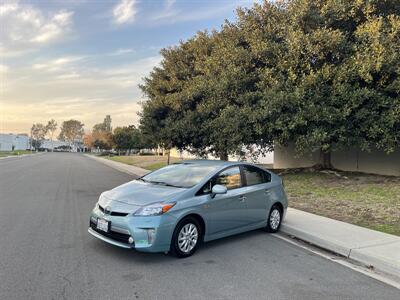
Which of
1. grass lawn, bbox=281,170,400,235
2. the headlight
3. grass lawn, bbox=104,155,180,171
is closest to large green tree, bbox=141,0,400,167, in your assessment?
grass lawn, bbox=281,170,400,235

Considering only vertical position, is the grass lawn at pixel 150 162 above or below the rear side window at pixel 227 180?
below

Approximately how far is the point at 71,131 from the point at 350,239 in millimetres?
Answer: 180825

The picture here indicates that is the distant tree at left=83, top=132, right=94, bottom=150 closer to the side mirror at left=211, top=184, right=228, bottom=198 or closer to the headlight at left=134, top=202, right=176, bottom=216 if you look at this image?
the side mirror at left=211, top=184, right=228, bottom=198

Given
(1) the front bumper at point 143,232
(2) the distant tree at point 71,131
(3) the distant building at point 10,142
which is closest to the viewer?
(1) the front bumper at point 143,232

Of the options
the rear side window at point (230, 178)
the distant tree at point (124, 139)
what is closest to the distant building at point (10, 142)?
the distant tree at point (124, 139)

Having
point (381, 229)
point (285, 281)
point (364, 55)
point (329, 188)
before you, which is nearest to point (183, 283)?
point (285, 281)

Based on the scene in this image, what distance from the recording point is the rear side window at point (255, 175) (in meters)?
7.61

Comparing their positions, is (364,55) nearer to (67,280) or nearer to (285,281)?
(285,281)

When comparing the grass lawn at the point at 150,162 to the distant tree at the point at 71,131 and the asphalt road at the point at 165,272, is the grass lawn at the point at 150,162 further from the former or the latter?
the distant tree at the point at 71,131

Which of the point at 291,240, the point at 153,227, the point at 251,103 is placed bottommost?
the point at 291,240

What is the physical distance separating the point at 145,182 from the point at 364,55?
10042mm

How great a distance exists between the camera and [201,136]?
19.8 metres

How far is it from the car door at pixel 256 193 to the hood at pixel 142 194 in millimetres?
1675

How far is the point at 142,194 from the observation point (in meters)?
6.18
